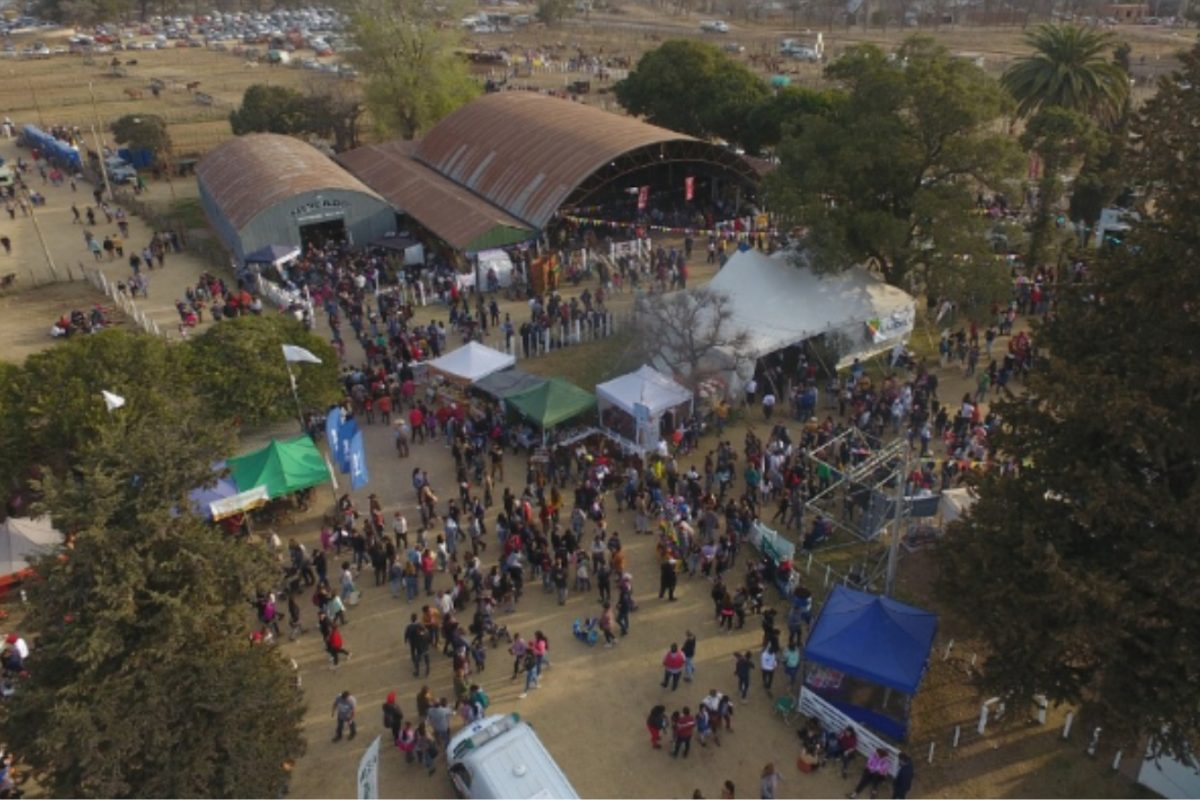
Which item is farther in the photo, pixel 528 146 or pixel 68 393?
pixel 528 146

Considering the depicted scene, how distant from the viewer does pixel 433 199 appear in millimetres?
34312

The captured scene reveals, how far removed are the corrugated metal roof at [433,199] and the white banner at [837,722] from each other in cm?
2104

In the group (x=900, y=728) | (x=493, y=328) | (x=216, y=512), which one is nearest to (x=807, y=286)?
(x=493, y=328)

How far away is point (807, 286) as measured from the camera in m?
23.5

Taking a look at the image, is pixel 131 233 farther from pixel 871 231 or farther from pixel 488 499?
pixel 871 231

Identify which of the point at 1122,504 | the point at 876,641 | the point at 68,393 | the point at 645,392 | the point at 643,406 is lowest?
the point at 876,641

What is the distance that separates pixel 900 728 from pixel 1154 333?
248 inches

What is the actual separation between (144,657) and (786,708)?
8.78 meters

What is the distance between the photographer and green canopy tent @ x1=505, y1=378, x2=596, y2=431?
19.5 meters

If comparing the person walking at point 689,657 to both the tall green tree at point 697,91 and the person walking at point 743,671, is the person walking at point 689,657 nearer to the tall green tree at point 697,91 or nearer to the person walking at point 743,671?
the person walking at point 743,671

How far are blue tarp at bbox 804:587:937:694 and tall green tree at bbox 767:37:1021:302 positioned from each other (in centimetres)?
1181

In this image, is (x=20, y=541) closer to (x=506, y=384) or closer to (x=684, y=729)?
(x=506, y=384)

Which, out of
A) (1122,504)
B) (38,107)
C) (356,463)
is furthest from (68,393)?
(38,107)

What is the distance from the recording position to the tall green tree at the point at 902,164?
875 inches
